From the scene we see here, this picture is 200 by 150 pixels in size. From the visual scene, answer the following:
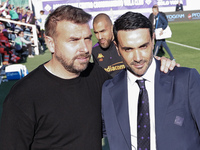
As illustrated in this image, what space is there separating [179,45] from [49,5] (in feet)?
62.4

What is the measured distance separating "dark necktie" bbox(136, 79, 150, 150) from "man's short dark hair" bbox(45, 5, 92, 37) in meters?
0.80

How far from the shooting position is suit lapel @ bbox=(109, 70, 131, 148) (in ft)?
7.48

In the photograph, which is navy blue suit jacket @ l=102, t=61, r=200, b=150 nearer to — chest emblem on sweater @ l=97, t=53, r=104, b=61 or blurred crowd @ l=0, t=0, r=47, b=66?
chest emblem on sweater @ l=97, t=53, r=104, b=61

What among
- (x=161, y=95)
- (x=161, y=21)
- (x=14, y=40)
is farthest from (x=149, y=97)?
(x=14, y=40)

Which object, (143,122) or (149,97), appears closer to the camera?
(143,122)

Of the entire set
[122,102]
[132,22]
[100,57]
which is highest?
[132,22]

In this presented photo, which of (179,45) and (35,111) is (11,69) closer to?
(35,111)

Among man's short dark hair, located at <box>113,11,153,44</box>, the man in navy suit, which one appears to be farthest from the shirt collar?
man's short dark hair, located at <box>113,11,153,44</box>

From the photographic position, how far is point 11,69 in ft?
32.9

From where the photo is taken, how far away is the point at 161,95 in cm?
223

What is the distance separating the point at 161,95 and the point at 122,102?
345mm

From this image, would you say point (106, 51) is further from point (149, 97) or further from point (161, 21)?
point (161, 21)

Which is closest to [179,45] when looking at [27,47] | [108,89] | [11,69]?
[27,47]

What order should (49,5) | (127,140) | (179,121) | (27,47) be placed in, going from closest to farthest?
(179,121) → (127,140) → (27,47) → (49,5)
